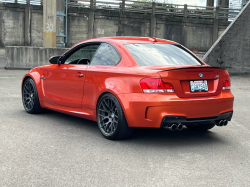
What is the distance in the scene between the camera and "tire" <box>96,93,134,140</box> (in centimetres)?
559

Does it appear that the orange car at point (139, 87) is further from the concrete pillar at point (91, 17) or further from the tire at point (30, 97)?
the concrete pillar at point (91, 17)

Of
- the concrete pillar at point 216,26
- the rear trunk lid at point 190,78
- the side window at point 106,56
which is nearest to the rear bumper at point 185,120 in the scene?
the rear trunk lid at point 190,78

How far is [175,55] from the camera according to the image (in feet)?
20.4

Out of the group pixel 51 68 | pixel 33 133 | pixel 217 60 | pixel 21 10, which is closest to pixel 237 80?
pixel 217 60

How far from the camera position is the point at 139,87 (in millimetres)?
5406

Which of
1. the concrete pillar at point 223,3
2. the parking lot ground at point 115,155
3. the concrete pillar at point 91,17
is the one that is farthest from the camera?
the concrete pillar at point 223,3

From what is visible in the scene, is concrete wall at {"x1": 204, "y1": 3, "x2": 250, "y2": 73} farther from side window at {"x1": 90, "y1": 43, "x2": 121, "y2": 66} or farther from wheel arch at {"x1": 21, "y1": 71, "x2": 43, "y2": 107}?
side window at {"x1": 90, "y1": 43, "x2": 121, "y2": 66}

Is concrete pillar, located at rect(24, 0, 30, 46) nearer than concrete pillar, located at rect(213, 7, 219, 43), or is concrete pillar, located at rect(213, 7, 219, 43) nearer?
concrete pillar, located at rect(24, 0, 30, 46)

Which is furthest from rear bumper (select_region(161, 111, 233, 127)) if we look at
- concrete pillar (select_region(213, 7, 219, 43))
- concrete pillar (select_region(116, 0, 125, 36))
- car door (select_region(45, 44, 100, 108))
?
concrete pillar (select_region(213, 7, 219, 43))

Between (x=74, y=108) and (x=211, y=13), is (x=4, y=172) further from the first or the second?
(x=211, y=13)

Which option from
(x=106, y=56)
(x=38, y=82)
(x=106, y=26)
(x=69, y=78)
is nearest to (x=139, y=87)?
(x=106, y=56)

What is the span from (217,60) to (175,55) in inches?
461

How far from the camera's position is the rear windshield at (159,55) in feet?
19.2

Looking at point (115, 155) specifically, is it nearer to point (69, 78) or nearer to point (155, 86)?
point (155, 86)
